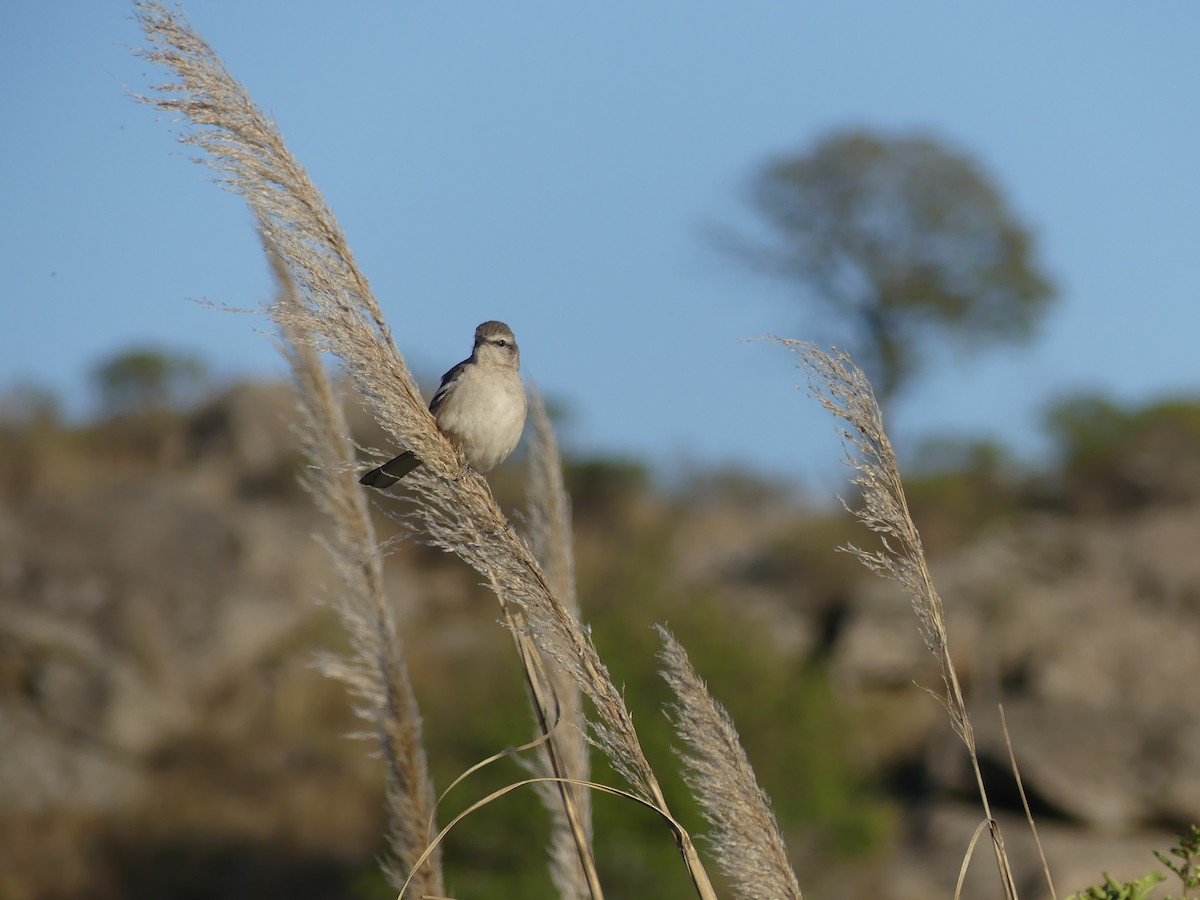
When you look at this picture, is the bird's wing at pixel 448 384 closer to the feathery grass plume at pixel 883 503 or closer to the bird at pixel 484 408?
the bird at pixel 484 408

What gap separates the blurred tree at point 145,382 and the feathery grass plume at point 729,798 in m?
28.8

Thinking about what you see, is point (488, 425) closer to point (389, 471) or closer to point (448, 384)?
point (448, 384)

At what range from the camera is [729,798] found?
222 centimetres

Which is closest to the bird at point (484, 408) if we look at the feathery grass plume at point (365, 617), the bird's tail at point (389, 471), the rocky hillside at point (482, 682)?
the bird's tail at point (389, 471)

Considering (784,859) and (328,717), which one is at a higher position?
(328,717)

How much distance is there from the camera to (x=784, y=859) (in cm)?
218

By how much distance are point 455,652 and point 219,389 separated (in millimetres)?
11466

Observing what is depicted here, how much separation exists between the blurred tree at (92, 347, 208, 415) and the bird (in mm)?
26874

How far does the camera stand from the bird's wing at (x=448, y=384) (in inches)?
163

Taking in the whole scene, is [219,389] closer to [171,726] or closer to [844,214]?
[171,726]

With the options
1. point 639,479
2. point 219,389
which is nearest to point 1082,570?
point 639,479

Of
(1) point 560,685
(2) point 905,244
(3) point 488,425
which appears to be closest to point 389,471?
(3) point 488,425

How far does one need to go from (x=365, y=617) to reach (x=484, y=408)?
1121 millimetres

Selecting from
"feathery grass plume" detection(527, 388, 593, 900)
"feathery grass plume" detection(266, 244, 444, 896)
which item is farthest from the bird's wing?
"feathery grass plume" detection(266, 244, 444, 896)
